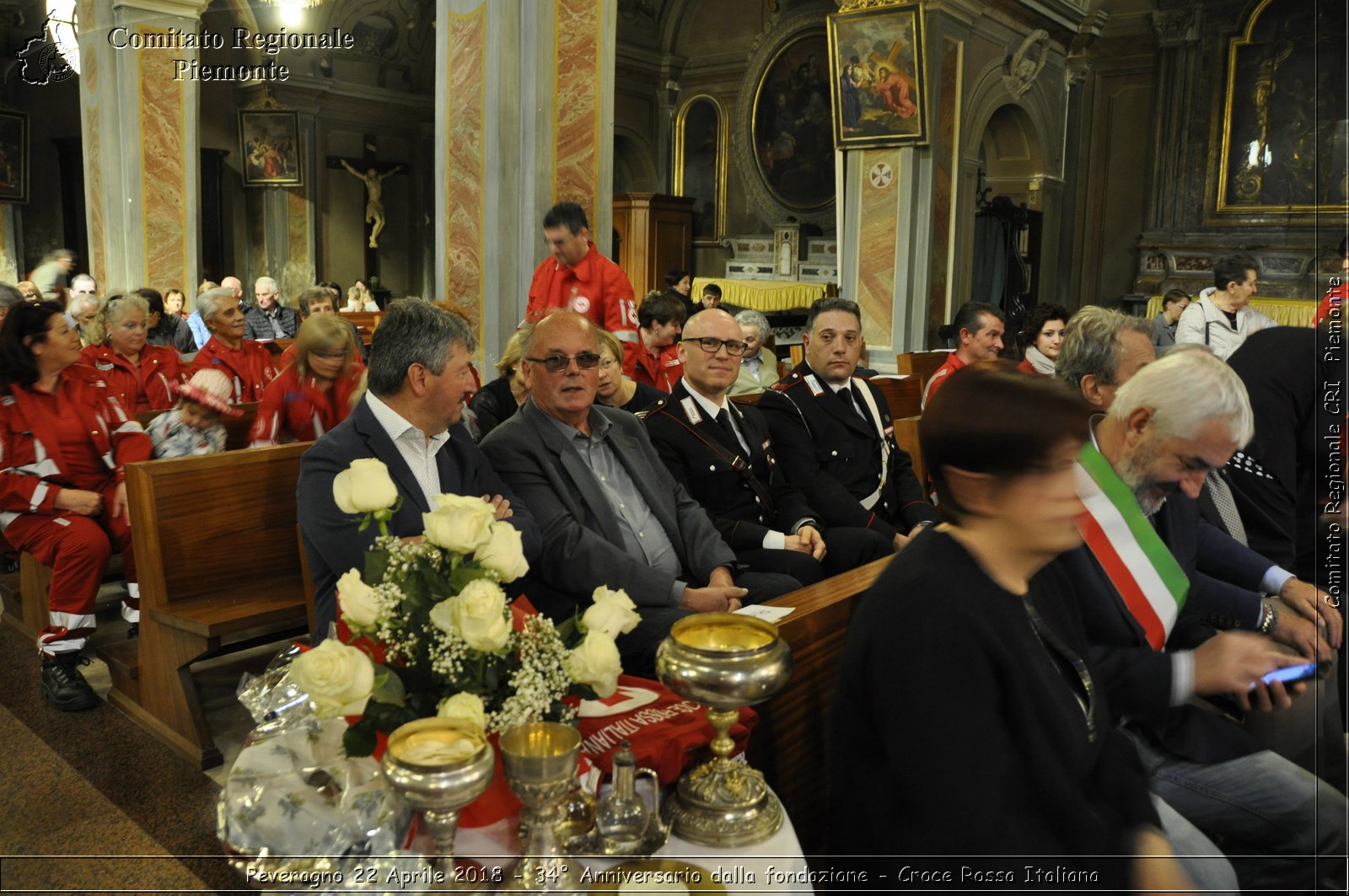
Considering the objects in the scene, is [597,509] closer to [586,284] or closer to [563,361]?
[563,361]

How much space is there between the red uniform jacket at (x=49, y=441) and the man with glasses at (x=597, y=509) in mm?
2055

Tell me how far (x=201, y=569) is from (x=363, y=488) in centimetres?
229

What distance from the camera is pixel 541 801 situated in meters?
1.33

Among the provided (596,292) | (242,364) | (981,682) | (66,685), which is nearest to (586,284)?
(596,292)

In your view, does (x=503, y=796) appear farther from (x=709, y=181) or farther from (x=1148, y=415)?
(x=709, y=181)

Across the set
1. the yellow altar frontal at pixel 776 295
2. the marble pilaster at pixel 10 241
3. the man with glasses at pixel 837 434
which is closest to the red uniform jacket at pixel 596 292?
the man with glasses at pixel 837 434

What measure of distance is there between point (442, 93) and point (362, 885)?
6228 mm

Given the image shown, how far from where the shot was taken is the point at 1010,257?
43.0 ft

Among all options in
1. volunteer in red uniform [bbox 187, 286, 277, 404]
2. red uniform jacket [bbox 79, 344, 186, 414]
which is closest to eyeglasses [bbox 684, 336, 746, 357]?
volunteer in red uniform [bbox 187, 286, 277, 404]

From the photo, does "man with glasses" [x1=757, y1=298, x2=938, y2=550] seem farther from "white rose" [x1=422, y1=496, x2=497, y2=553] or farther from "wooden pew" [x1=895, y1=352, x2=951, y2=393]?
"wooden pew" [x1=895, y1=352, x2=951, y2=393]

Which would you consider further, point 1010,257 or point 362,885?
point 1010,257

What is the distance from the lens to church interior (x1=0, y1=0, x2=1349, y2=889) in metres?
6.24

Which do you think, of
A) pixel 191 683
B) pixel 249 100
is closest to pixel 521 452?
pixel 191 683

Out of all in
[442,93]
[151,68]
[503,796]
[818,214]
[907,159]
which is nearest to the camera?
[503,796]
